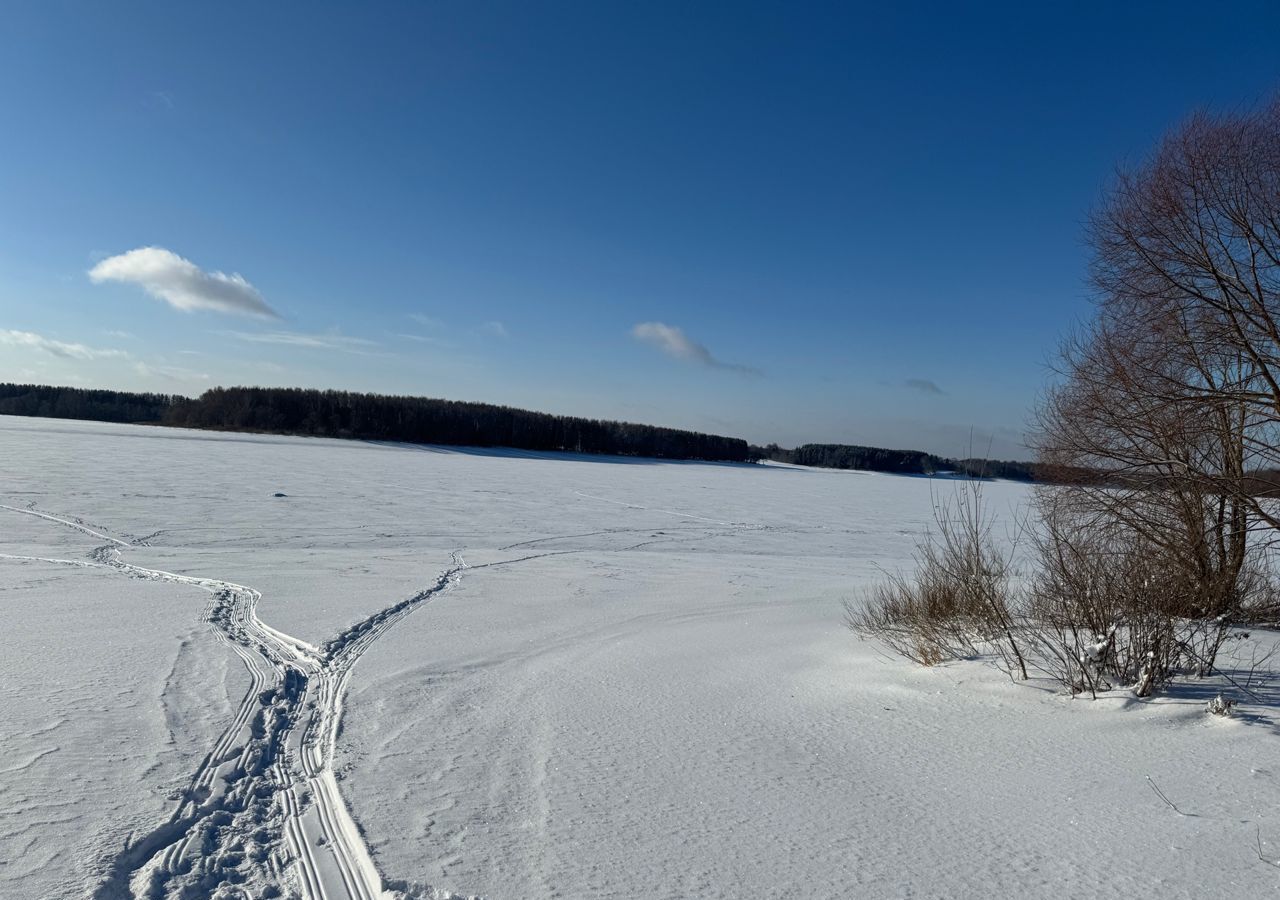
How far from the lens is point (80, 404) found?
257 ft

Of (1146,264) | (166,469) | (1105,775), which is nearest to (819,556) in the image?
(1146,264)

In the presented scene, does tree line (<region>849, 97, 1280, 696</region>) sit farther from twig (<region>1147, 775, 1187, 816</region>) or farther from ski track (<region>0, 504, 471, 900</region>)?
ski track (<region>0, 504, 471, 900</region>)

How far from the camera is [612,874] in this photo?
3.14 metres

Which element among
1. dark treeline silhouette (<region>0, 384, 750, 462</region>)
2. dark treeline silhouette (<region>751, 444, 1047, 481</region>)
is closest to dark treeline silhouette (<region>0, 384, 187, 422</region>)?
dark treeline silhouette (<region>0, 384, 750, 462</region>)

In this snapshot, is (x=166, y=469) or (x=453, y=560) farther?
(x=166, y=469)

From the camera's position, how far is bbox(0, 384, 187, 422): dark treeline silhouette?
76688 mm

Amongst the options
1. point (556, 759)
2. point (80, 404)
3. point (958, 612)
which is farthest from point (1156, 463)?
point (80, 404)

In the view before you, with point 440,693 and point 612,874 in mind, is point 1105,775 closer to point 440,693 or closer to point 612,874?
point 612,874

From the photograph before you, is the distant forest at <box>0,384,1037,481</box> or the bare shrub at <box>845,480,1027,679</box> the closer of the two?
the bare shrub at <box>845,480,1027,679</box>

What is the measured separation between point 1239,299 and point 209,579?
13844 millimetres

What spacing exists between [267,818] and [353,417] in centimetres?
8314

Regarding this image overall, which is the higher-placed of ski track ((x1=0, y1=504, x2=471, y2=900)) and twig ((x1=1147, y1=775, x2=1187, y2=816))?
twig ((x1=1147, y1=775, x2=1187, y2=816))

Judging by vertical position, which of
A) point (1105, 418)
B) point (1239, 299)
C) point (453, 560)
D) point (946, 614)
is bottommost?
point (453, 560)

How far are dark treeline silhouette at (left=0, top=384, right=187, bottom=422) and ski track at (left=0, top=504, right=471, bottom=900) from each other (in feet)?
276
